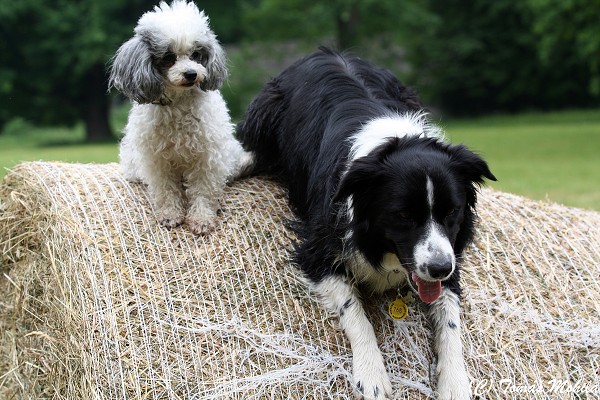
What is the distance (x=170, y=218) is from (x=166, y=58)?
36.7 inches

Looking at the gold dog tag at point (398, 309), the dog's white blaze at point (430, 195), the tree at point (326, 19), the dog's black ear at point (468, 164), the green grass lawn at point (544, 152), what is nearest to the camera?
the dog's white blaze at point (430, 195)

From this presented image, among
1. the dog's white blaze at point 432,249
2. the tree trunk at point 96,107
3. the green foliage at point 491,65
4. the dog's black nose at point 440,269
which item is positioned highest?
the dog's white blaze at point 432,249

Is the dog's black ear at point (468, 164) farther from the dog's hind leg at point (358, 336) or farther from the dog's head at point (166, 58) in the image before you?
the dog's head at point (166, 58)

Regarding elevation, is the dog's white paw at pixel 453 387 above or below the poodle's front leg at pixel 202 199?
below

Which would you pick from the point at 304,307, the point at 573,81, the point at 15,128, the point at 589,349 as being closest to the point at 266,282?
the point at 304,307

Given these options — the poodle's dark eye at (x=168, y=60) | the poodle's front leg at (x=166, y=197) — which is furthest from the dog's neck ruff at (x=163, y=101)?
the poodle's front leg at (x=166, y=197)

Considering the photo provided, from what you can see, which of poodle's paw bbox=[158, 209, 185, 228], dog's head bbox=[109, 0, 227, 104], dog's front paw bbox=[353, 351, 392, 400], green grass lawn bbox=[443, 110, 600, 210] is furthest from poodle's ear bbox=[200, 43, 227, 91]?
dog's front paw bbox=[353, 351, 392, 400]

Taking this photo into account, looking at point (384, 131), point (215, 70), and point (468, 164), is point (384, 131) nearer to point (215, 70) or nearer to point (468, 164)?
point (468, 164)

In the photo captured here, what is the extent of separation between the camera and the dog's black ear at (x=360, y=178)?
3445mm

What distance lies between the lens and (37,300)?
13.5 feet

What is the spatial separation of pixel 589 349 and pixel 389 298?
111 centimetres

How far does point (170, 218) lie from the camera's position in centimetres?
420

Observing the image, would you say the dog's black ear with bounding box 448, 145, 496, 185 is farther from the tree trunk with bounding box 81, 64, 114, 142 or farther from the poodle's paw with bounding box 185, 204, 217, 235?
the tree trunk with bounding box 81, 64, 114, 142

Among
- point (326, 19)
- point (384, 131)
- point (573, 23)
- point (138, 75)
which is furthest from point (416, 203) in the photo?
point (326, 19)
